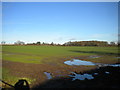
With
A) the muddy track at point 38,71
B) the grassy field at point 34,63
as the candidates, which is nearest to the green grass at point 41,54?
the grassy field at point 34,63

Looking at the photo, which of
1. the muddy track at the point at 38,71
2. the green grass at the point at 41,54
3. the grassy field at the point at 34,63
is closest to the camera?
the muddy track at the point at 38,71

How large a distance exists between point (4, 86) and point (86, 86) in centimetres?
656

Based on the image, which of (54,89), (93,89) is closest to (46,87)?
(54,89)

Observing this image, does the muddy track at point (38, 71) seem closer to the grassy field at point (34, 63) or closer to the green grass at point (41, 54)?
the grassy field at point (34, 63)

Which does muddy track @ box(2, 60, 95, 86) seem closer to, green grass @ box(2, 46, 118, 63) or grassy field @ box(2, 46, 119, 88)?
grassy field @ box(2, 46, 119, 88)

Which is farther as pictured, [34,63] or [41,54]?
[41,54]

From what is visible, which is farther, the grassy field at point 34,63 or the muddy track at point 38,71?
the grassy field at point 34,63

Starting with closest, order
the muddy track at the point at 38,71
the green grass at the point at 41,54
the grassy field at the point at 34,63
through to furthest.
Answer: the muddy track at the point at 38,71 < the grassy field at the point at 34,63 < the green grass at the point at 41,54

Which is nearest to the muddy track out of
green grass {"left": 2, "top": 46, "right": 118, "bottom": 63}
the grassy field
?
the grassy field

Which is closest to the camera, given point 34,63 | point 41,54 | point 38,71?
point 38,71

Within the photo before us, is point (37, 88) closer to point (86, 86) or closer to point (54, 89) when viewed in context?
point (54, 89)

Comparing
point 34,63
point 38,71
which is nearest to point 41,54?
point 34,63

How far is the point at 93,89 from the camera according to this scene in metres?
6.69

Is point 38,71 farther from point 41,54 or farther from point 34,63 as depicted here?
point 41,54
